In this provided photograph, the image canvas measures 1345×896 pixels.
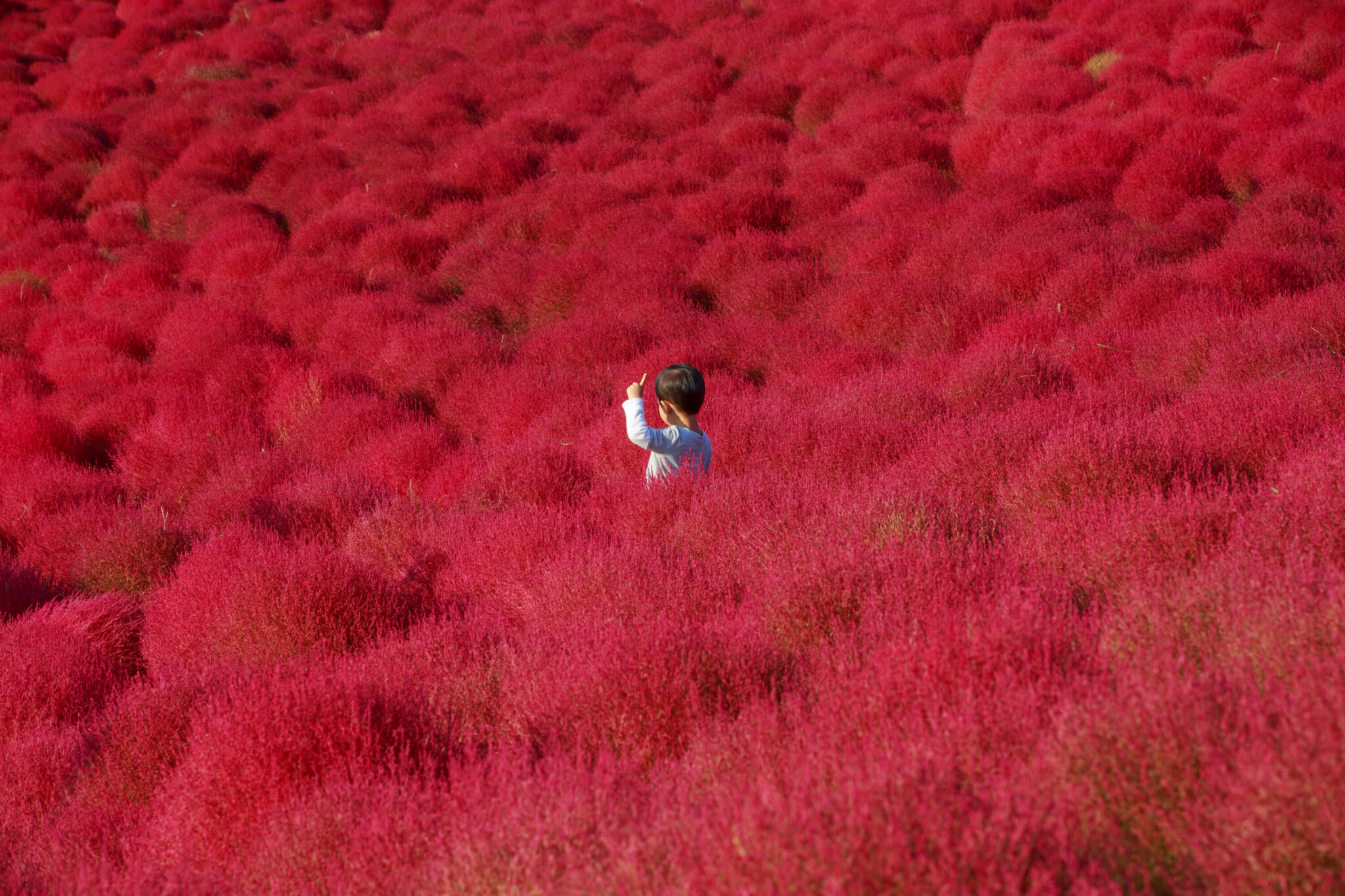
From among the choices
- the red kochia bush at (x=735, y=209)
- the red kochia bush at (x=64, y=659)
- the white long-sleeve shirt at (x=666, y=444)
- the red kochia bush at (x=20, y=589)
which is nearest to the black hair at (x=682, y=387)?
the white long-sleeve shirt at (x=666, y=444)

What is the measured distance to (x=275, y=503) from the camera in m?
4.52

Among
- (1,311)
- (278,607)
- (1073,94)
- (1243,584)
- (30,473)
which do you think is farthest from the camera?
(1073,94)

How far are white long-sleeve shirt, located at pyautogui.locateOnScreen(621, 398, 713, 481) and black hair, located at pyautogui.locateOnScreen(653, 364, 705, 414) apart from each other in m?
0.10

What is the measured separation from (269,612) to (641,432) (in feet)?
4.57

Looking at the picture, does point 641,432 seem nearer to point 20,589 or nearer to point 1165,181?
point 20,589

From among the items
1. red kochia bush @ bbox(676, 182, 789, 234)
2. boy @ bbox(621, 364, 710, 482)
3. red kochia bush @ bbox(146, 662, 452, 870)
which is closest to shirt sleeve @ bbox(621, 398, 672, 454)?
boy @ bbox(621, 364, 710, 482)

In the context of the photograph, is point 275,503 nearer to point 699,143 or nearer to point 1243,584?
point 1243,584

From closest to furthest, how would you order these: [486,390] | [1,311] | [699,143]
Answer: [486,390], [1,311], [699,143]

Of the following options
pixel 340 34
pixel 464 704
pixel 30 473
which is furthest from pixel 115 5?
pixel 464 704

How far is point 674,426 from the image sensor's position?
3.83 metres

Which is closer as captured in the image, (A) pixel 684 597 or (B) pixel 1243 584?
(B) pixel 1243 584

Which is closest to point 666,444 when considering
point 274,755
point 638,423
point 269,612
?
point 638,423

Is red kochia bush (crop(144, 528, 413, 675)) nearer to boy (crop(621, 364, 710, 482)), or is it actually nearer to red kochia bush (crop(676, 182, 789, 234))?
boy (crop(621, 364, 710, 482))

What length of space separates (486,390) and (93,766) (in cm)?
359
